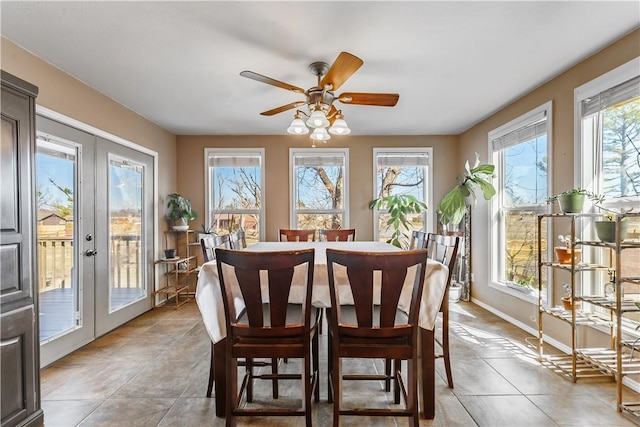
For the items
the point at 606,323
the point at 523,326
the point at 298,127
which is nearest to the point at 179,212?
the point at 298,127

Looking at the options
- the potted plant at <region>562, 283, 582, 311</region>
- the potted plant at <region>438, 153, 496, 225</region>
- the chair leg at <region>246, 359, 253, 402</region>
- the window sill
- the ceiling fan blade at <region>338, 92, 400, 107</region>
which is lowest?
the chair leg at <region>246, 359, 253, 402</region>

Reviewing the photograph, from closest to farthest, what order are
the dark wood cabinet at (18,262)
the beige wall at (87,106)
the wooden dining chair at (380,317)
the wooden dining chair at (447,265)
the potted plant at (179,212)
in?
the wooden dining chair at (380,317) → the dark wood cabinet at (18,262) → the wooden dining chair at (447,265) → the beige wall at (87,106) → the potted plant at (179,212)

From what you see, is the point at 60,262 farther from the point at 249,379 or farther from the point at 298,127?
the point at 298,127

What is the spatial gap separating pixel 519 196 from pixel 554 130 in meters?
0.88

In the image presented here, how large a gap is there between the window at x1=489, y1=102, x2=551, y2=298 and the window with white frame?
0.41 m

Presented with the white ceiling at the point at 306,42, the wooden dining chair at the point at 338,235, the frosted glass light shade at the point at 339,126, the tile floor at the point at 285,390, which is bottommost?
the tile floor at the point at 285,390

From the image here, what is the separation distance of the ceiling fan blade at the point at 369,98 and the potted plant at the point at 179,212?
9.68 ft

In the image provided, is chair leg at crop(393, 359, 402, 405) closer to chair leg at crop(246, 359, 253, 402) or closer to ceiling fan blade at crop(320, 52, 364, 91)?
chair leg at crop(246, 359, 253, 402)

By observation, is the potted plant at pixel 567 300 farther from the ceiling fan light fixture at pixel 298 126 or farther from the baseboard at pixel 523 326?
the ceiling fan light fixture at pixel 298 126

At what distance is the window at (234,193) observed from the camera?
4.93 m

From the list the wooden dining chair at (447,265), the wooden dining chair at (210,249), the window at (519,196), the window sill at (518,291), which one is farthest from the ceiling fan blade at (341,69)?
the window sill at (518,291)

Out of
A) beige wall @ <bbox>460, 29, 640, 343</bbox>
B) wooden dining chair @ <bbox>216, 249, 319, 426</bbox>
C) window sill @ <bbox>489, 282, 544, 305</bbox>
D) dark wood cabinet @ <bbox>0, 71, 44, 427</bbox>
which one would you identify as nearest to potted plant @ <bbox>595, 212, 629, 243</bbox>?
beige wall @ <bbox>460, 29, 640, 343</bbox>

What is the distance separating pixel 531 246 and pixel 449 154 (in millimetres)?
2015

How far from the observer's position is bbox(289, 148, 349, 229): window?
194 inches
